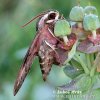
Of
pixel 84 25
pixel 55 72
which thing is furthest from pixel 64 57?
pixel 55 72

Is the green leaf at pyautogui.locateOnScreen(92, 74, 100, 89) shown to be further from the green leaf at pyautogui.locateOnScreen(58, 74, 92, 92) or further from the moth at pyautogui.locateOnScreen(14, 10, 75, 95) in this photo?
the moth at pyautogui.locateOnScreen(14, 10, 75, 95)

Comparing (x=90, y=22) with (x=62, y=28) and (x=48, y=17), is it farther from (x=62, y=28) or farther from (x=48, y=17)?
(x=48, y=17)

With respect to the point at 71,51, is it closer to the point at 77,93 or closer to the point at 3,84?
the point at 77,93

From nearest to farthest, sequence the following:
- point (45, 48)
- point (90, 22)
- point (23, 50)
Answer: point (90, 22)
point (45, 48)
point (23, 50)

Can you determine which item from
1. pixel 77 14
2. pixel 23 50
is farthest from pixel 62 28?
pixel 23 50

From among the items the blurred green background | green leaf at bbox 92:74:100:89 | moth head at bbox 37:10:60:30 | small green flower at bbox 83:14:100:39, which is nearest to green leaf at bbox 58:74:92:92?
green leaf at bbox 92:74:100:89

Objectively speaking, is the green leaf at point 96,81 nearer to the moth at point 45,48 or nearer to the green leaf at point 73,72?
the green leaf at point 73,72

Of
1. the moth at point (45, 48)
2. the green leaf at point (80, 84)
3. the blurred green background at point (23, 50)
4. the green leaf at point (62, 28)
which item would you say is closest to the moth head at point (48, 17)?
the moth at point (45, 48)
